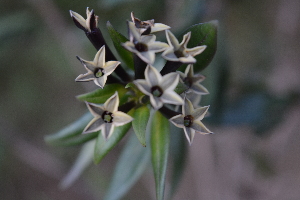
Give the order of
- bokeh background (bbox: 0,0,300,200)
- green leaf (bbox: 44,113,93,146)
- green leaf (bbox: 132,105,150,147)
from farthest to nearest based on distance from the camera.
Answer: bokeh background (bbox: 0,0,300,200) < green leaf (bbox: 44,113,93,146) < green leaf (bbox: 132,105,150,147)

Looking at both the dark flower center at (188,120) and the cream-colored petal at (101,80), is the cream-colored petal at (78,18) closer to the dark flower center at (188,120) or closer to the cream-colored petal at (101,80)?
the cream-colored petal at (101,80)

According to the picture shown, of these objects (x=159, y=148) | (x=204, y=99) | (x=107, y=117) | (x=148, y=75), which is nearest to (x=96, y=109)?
(x=107, y=117)

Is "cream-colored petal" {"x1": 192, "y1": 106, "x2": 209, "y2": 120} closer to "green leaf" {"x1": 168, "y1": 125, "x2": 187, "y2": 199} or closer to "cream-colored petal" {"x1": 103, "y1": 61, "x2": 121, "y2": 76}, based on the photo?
"cream-colored petal" {"x1": 103, "y1": 61, "x2": 121, "y2": 76}

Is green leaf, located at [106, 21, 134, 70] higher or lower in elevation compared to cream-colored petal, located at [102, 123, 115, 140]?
higher

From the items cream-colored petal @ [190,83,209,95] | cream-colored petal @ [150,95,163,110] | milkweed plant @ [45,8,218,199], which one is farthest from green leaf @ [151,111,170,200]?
cream-colored petal @ [150,95,163,110]

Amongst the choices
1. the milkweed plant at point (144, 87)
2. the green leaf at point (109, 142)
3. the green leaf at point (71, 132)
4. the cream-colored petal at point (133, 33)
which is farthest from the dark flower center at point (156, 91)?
the green leaf at point (71, 132)
